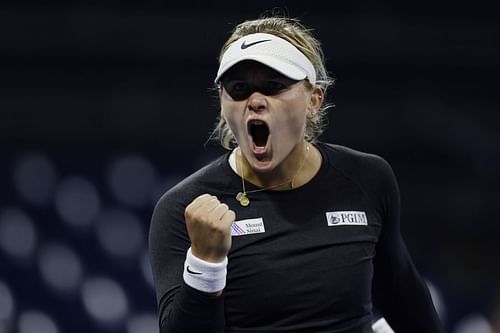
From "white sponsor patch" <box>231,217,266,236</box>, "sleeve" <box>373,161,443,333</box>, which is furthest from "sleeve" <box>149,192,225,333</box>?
"sleeve" <box>373,161,443,333</box>

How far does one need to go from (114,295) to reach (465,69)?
7.49 ft

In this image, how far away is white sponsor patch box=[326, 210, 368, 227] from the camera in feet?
7.16

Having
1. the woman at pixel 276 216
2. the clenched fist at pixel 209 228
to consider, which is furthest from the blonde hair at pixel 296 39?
the clenched fist at pixel 209 228

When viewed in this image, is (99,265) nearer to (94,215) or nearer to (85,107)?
(94,215)

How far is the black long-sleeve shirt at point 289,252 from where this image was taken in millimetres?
2072

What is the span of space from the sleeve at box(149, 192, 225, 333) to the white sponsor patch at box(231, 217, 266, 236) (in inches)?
4.1

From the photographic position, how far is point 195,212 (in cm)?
191

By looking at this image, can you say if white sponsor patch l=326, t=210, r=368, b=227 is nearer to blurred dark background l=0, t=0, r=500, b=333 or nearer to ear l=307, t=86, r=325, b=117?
ear l=307, t=86, r=325, b=117

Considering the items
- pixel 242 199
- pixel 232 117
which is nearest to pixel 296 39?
pixel 232 117

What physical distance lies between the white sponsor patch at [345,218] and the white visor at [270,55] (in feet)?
0.97

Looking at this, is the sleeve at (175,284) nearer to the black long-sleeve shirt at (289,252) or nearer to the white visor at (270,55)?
the black long-sleeve shirt at (289,252)

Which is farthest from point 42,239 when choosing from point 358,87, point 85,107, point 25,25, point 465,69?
point 465,69

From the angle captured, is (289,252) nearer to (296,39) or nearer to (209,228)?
(209,228)

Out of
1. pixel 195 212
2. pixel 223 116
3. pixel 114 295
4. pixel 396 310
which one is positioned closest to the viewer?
pixel 195 212
